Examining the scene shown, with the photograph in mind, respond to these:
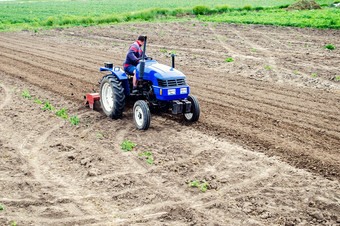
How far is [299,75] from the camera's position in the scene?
13789mm

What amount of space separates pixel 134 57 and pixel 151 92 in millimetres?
948

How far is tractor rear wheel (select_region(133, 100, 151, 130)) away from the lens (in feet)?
26.9

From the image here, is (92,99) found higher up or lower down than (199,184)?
higher up

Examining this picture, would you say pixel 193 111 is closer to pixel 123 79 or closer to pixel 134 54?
pixel 123 79

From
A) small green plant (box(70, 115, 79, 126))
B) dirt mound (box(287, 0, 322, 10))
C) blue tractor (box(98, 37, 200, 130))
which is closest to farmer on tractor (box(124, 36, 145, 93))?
blue tractor (box(98, 37, 200, 130))

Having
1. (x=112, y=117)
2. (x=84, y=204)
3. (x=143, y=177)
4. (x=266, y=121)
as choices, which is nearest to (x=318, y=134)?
(x=266, y=121)

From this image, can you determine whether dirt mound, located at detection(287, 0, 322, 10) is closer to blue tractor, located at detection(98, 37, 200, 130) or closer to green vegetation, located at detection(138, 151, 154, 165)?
blue tractor, located at detection(98, 37, 200, 130)

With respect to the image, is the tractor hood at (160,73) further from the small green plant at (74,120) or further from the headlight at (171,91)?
the small green plant at (74,120)

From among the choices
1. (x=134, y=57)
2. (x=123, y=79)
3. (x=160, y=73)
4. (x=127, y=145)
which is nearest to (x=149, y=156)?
(x=127, y=145)

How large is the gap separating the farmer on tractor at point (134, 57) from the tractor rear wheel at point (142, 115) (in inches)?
23.2

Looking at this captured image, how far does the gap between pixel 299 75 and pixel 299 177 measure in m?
8.34

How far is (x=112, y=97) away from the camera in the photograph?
917cm

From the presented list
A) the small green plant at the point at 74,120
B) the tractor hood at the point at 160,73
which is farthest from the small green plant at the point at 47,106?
the tractor hood at the point at 160,73

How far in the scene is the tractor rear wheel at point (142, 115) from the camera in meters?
8.20
